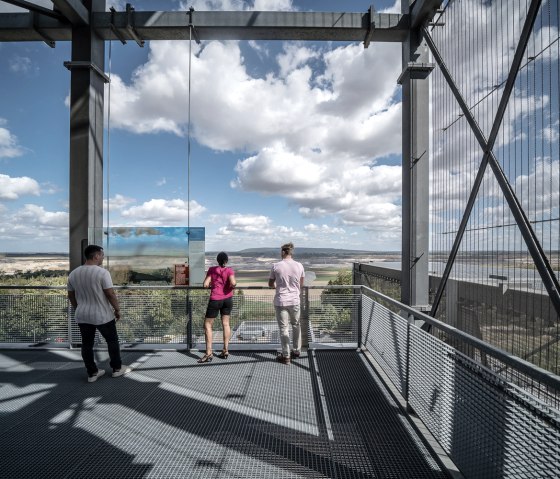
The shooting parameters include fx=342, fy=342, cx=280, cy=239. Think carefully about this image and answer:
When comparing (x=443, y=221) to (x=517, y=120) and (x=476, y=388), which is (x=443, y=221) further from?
Answer: (x=476, y=388)

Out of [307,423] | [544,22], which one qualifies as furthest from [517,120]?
[307,423]

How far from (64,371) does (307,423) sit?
291 centimetres

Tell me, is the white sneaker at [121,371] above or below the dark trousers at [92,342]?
below

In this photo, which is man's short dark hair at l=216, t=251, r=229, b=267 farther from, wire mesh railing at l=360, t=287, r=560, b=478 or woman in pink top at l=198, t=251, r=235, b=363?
wire mesh railing at l=360, t=287, r=560, b=478

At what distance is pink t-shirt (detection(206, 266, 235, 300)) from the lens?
4188 mm

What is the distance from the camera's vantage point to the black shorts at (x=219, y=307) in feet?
13.8

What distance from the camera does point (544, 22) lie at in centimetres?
247

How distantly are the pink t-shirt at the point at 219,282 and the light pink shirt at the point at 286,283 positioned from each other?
0.60 m

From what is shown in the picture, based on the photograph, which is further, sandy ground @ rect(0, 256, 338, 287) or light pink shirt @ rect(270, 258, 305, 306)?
sandy ground @ rect(0, 256, 338, 287)

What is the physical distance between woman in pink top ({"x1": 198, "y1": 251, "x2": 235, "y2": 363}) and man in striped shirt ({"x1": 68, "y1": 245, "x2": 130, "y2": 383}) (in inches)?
40.7

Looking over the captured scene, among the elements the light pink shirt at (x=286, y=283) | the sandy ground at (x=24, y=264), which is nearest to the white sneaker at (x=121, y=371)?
the light pink shirt at (x=286, y=283)

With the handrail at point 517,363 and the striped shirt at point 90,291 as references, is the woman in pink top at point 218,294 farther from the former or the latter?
the handrail at point 517,363

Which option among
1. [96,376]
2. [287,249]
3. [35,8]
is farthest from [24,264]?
[287,249]

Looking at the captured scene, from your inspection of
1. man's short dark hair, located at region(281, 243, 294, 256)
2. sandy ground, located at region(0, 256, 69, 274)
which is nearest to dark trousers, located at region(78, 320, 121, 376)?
sandy ground, located at region(0, 256, 69, 274)
